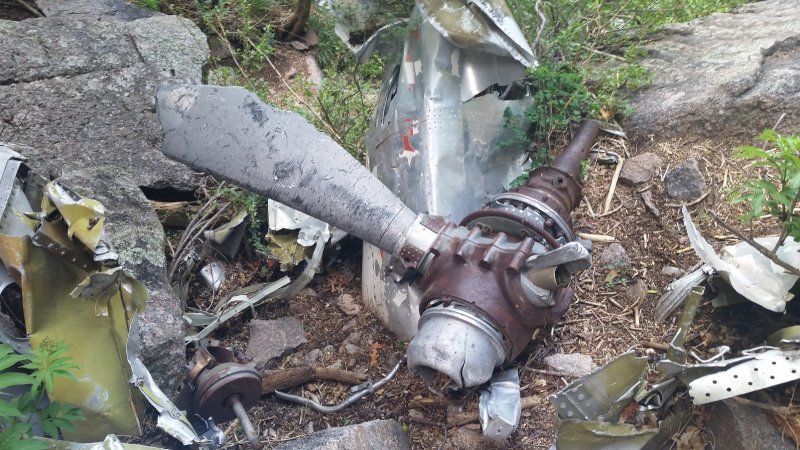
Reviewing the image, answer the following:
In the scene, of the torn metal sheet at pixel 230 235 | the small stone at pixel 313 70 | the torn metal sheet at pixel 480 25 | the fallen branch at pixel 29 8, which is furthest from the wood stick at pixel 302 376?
the fallen branch at pixel 29 8

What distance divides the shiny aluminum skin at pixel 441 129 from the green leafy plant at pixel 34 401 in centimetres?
122

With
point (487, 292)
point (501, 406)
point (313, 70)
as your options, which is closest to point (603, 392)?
point (501, 406)

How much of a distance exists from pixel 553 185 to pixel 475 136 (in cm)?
40

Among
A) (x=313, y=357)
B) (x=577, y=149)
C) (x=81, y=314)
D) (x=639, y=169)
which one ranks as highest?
(x=81, y=314)

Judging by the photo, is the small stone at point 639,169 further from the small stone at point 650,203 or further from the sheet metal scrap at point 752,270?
the sheet metal scrap at point 752,270

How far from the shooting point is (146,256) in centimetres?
227

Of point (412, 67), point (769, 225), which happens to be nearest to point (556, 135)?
point (412, 67)

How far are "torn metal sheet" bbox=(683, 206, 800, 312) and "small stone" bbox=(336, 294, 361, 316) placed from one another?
1301mm

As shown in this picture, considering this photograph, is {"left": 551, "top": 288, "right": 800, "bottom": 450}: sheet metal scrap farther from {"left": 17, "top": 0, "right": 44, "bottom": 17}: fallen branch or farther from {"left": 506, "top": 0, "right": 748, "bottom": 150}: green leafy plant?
{"left": 17, "top": 0, "right": 44, "bottom": 17}: fallen branch

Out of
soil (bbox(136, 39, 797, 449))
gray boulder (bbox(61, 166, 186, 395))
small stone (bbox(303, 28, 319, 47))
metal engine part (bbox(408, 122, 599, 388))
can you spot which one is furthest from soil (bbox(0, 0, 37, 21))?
metal engine part (bbox(408, 122, 599, 388))

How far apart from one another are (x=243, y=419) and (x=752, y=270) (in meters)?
1.60

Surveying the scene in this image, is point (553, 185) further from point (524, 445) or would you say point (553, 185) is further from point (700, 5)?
point (700, 5)

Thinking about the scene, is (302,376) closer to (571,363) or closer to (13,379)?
(571,363)

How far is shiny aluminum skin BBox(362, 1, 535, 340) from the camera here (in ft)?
7.97
